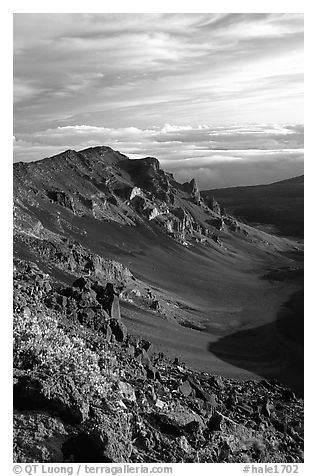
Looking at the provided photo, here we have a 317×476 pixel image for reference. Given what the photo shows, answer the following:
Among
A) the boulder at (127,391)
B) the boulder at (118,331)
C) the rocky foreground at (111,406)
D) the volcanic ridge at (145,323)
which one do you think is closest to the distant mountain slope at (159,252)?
the volcanic ridge at (145,323)

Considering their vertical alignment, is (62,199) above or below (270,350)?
above

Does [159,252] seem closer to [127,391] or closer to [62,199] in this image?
[62,199]

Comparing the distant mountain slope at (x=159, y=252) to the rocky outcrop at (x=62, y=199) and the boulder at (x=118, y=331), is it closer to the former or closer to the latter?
the rocky outcrop at (x=62, y=199)

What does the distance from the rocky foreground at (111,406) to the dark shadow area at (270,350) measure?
20.3 metres

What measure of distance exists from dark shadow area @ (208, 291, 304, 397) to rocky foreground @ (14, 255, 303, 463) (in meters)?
20.3

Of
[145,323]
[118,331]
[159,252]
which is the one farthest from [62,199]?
[118,331]

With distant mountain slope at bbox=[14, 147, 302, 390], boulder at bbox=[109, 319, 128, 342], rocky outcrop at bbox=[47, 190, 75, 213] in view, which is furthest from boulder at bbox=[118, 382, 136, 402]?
rocky outcrop at bbox=[47, 190, 75, 213]

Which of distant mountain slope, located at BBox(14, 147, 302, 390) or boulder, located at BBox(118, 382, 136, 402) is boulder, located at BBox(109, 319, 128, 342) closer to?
boulder, located at BBox(118, 382, 136, 402)

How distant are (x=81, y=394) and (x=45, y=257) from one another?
3586cm

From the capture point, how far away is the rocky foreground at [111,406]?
12.0 m

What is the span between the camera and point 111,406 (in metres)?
13.6

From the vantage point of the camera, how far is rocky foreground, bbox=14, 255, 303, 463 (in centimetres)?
1202

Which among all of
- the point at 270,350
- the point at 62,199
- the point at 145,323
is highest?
the point at 62,199

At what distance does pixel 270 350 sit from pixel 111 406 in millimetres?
40025
